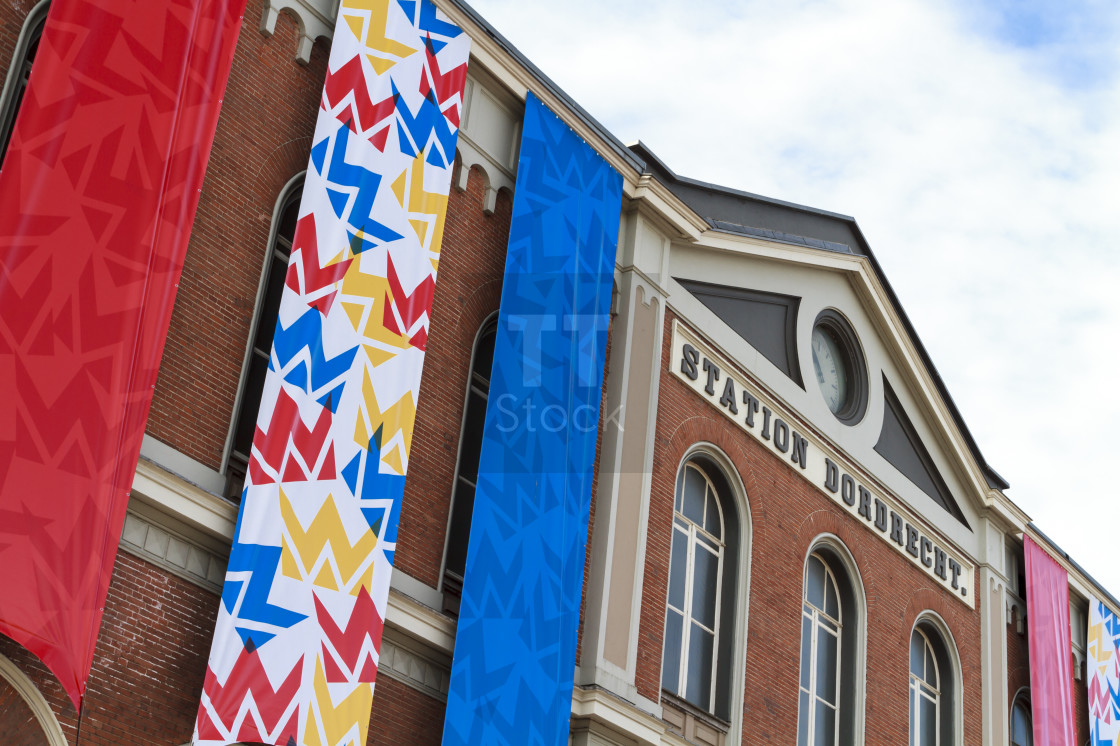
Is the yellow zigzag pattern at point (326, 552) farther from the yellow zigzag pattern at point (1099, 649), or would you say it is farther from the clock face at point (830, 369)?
the yellow zigzag pattern at point (1099, 649)

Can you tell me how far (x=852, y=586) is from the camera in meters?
18.7

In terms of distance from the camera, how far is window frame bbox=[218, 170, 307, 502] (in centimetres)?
1127

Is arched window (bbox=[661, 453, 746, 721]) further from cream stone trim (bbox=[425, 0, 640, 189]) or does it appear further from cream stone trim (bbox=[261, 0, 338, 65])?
cream stone trim (bbox=[261, 0, 338, 65])

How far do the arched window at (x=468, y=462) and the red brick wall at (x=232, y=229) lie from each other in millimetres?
2772

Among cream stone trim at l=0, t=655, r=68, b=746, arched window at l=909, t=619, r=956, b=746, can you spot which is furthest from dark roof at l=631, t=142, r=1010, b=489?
cream stone trim at l=0, t=655, r=68, b=746

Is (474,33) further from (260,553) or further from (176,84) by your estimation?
(260,553)

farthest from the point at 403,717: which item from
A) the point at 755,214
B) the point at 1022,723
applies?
the point at 1022,723

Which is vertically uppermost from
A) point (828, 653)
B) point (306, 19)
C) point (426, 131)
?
point (306, 19)

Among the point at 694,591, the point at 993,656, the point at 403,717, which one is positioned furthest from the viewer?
the point at 993,656

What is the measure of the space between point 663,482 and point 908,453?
6.82m

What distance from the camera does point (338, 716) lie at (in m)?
10.8

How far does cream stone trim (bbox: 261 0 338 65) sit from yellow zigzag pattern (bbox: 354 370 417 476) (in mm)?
3278

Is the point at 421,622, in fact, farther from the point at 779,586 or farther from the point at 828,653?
the point at 828,653

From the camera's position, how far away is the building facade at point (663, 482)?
34.9 feet
